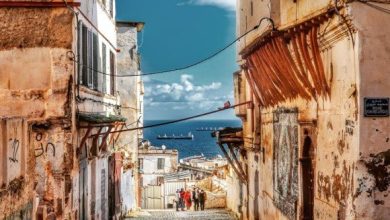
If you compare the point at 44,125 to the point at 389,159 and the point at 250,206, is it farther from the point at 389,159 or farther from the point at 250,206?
the point at 250,206

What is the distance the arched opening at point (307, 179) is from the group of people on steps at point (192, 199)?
741 inches

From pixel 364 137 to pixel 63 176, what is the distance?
7.46 metres

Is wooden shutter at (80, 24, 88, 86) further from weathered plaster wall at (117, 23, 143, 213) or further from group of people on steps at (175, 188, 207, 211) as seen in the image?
weathered plaster wall at (117, 23, 143, 213)

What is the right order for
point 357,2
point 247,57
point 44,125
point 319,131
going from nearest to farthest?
point 357,2, point 319,131, point 44,125, point 247,57

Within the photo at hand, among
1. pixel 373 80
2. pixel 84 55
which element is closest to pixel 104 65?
pixel 84 55

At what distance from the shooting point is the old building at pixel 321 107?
930 cm

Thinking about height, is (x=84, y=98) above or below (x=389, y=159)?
above

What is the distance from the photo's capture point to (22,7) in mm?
13859

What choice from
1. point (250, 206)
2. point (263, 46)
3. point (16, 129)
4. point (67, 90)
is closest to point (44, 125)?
point (67, 90)

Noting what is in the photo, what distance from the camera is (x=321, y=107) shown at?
38.2 ft

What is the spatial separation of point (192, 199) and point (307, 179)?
885 inches

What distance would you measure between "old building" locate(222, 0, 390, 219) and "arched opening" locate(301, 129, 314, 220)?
0.8 inches

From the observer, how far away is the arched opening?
503 inches

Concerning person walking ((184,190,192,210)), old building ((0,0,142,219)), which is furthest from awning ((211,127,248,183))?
person walking ((184,190,192,210))
